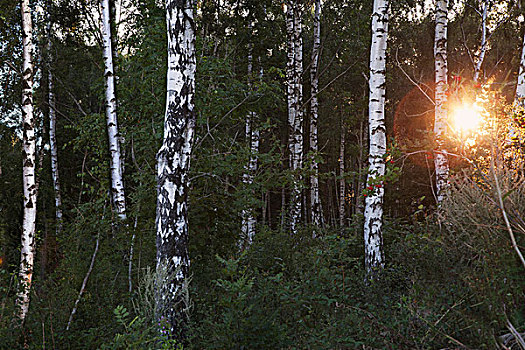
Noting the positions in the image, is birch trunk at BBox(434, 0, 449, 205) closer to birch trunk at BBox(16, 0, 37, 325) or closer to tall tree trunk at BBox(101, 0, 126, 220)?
tall tree trunk at BBox(101, 0, 126, 220)

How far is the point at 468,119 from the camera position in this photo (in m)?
4.89

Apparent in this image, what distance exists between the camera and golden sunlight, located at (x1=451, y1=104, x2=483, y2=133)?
4709 mm

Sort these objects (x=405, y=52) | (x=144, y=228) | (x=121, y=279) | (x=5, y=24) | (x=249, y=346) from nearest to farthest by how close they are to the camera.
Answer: (x=249, y=346) → (x=121, y=279) → (x=144, y=228) → (x=5, y=24) → (x=405, y=52)

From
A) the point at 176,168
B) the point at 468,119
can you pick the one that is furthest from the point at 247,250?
the point at 468,119

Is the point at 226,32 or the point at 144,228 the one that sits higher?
the point at 226,32

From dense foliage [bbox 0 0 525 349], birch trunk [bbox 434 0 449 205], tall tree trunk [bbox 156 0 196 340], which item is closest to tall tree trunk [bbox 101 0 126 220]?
dense foliage [bbox 0 0 525 349]

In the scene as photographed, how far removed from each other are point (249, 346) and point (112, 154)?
5700mm

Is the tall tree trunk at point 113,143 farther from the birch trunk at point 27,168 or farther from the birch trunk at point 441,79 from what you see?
the birch trunk at point 441,79

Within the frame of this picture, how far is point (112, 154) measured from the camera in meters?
8.41

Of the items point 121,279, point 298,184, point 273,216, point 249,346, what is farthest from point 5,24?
point 273,216

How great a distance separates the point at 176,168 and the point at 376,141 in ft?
11.1

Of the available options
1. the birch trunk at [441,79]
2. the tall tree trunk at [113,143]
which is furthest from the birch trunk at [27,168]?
the birch trunk at [441,79]

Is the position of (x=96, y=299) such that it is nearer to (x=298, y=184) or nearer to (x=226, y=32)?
(x=298, y=184)

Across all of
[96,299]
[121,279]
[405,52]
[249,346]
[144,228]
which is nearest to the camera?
[249,346]
